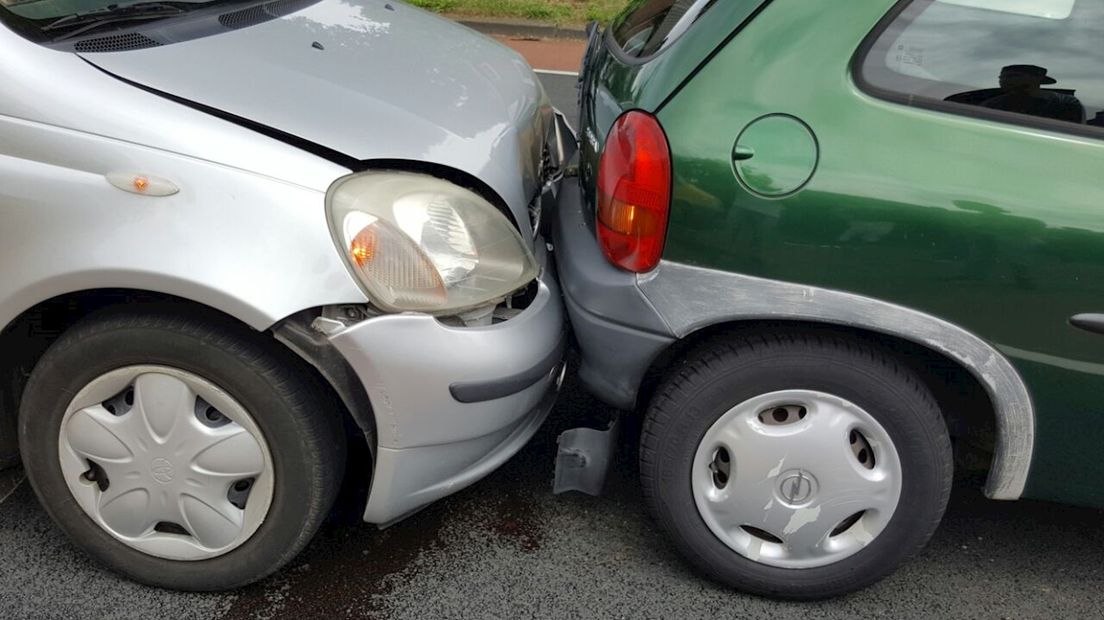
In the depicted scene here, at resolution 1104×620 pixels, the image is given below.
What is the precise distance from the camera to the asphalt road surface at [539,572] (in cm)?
213

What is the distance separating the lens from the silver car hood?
6.44ft

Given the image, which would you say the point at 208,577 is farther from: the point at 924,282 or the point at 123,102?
the point at 924,282

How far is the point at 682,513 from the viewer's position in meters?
2.13

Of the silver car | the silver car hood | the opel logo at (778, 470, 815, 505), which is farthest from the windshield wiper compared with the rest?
the opel logo at (778, 470, 815, 505)

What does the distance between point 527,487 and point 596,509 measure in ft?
0.64

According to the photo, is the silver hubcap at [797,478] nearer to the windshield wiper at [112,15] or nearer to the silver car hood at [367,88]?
the silver car hood at [367,88]

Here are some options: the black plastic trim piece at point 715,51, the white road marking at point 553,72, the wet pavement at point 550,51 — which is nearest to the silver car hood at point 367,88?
the black plastic trim piece at point 715,51

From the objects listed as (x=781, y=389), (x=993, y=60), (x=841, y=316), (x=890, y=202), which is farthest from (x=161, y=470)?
(x=993, y=60)

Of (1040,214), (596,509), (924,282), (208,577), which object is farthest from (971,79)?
(208,577)

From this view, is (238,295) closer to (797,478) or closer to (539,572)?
(539,572)

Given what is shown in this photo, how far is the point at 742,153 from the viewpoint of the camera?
6.18 feet

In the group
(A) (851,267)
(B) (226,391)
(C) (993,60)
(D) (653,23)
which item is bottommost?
(B) (226,391)

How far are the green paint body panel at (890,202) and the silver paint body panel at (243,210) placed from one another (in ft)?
1.65

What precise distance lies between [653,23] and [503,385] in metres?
1.10
